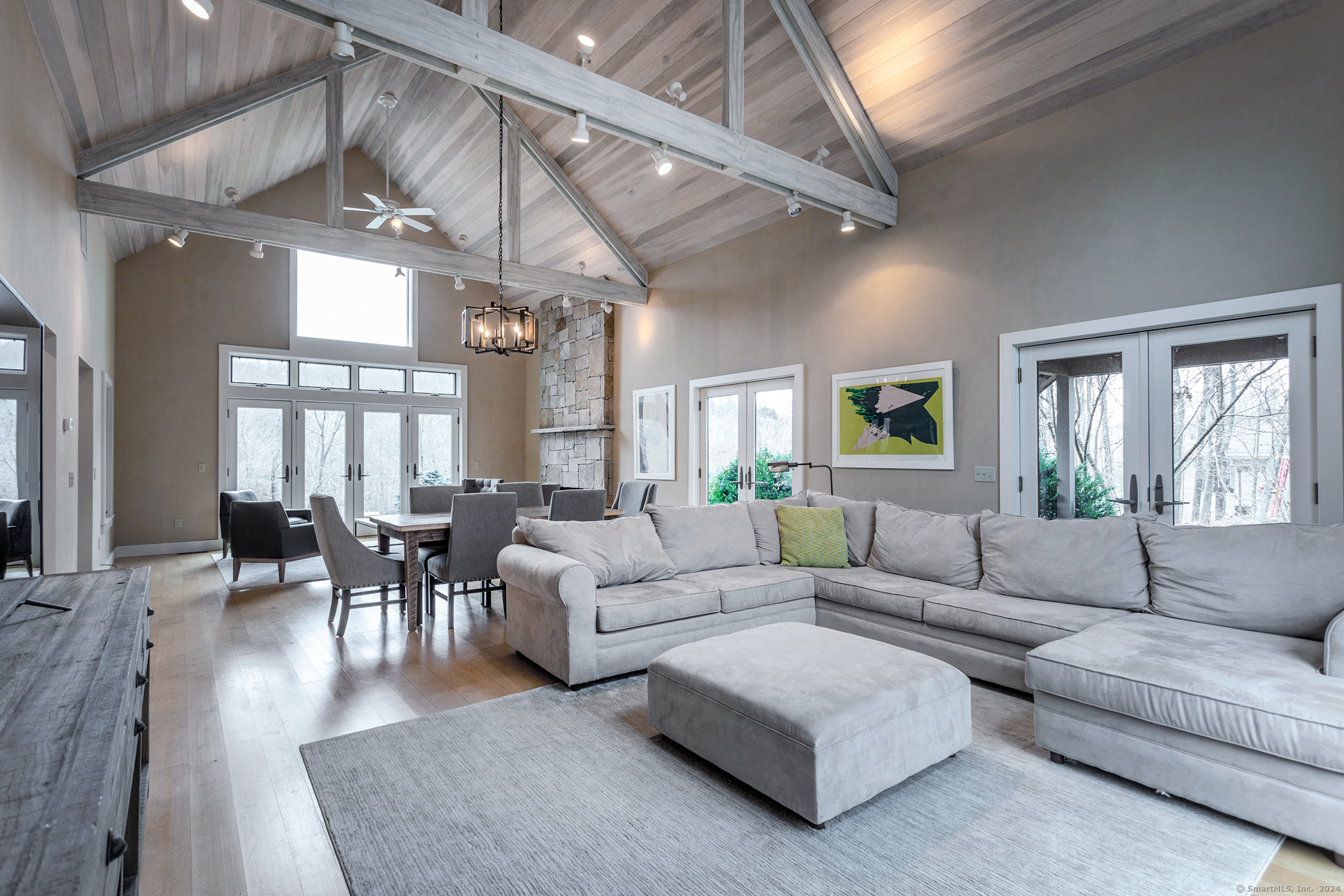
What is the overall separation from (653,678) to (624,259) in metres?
5.74

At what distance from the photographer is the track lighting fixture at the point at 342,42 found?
2711mm

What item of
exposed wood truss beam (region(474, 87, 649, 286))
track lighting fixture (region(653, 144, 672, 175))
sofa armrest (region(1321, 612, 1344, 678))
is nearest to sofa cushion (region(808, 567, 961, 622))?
sofa armrest (region(1321, 612, 1344, 678))

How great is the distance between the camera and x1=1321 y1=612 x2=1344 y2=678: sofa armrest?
209 cm

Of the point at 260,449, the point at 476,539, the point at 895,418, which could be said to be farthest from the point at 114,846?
the point at 260,449

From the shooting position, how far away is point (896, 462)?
197 inches

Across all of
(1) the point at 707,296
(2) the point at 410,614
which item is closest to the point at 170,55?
(2) the point at 410,614

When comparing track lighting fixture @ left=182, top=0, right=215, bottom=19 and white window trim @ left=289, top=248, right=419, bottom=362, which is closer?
track lighting fixture @ left=182, top=0, right=215, bottom=19

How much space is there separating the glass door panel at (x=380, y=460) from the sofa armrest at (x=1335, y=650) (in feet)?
29.9

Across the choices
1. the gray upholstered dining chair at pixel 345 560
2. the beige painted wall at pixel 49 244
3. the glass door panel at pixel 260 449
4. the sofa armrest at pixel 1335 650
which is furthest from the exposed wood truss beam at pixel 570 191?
the sofa armrest at pixel 1335 650

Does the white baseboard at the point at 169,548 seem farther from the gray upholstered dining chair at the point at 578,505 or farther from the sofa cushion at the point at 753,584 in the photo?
the sofa cushion at the point at 753,584

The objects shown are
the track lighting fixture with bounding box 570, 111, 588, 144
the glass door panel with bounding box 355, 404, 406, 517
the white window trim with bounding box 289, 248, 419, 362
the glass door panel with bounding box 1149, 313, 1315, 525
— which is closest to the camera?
the glass door panel with bounding box 1149, 313, 1315, 525

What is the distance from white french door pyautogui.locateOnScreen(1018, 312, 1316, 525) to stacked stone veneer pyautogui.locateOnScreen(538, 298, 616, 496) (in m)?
4.88

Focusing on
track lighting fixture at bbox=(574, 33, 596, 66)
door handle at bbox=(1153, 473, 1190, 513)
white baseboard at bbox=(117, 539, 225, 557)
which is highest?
track lighting fixture at bbox=(574, 33, 596, 66)

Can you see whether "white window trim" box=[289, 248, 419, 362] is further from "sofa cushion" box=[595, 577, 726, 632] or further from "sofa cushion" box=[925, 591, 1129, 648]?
"sofa cushion" box=[925, 591, 1129, 648]
